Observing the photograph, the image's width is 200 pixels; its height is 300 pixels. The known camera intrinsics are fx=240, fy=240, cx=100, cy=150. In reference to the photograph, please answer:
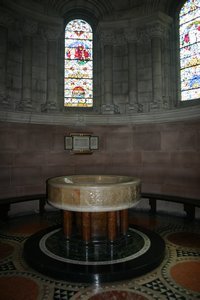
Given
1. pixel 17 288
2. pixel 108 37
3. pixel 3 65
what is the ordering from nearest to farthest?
pixel 17 288 → pixel 3 65 → pixel 108 37

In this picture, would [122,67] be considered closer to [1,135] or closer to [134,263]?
[1,135]

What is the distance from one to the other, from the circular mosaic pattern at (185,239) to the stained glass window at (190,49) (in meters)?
3.65

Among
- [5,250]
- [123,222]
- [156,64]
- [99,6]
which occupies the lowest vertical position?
[5,250]

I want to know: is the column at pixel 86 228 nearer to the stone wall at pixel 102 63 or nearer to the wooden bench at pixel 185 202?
the wooden bench at pixel 185 202

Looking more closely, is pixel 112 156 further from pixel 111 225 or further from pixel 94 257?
pixel 94 257

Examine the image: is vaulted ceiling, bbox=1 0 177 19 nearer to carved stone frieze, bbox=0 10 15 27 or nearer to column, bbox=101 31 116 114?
carved stone frieze, bbox=0 10 15 27

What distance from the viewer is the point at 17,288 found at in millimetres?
2805

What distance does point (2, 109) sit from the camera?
19.6ft

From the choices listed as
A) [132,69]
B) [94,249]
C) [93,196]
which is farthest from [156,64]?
[94,249]

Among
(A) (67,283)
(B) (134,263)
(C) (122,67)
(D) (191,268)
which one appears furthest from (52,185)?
(C) (122,67)

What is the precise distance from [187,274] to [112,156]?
4.16m

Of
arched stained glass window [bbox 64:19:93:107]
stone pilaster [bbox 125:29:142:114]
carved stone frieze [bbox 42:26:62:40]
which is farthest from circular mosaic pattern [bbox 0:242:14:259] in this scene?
carved stone frieze [bbox 42:26:62:40]

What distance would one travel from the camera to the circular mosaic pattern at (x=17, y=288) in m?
2.64

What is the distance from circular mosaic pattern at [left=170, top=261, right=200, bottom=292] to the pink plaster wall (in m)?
2.79
